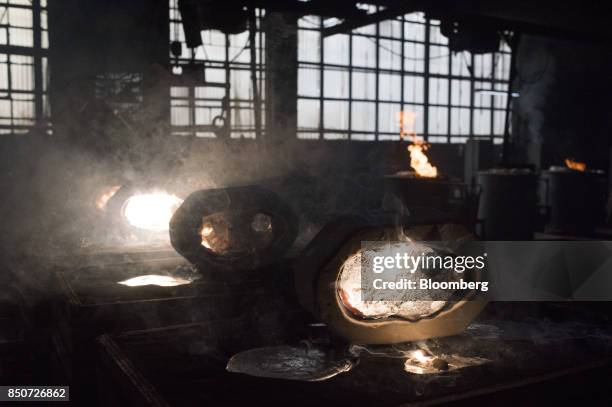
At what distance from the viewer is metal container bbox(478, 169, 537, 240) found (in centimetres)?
844

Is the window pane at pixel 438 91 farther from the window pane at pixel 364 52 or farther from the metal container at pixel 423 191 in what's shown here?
the metal container at pixel 423 191

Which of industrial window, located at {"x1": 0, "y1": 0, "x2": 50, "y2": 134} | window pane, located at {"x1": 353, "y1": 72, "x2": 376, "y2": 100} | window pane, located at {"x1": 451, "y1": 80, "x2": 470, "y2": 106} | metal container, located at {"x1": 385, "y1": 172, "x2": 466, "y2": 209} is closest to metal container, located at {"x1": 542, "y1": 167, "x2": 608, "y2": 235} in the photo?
metal container, located at {"x1": 385, "y1": 172, "x2": 466, "y2": 209}

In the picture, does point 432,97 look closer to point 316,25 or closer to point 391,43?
point 391,43

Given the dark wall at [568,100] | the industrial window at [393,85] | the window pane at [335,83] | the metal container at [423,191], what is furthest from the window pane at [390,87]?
the metal container at [423,191]

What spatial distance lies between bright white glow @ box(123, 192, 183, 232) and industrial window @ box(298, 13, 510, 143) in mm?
10455

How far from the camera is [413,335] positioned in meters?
1.98

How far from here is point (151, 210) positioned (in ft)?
14.7

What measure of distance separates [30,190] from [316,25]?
28.0 ft

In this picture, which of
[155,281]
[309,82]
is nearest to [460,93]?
[309,82]

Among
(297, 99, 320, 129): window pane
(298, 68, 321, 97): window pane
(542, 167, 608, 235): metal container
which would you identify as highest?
(298, 68, 321, 97): window pane

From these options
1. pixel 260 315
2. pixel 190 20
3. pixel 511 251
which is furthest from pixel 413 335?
pixel 190 20

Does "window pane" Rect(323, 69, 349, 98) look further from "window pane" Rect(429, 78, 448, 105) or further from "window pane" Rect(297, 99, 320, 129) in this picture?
"window pane" Rect(429, 78, 448, 105)

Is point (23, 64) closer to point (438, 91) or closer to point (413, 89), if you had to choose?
point (413, 89)

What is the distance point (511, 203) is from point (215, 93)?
7.00 meters
